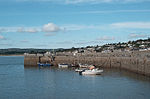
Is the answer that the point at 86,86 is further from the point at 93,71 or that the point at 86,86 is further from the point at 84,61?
the point at 84,61

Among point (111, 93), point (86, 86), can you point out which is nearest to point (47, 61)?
point (86, 86)

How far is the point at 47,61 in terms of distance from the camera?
9025 centimetres

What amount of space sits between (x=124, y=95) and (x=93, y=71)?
23858 mm

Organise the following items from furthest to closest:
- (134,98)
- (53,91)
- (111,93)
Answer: (53,91), (111,93), (134,98)

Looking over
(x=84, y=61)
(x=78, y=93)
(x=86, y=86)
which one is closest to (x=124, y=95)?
(x=78, y=93)

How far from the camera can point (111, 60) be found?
75.8 metres

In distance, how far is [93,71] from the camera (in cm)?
5775

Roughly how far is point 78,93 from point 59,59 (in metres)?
53.0

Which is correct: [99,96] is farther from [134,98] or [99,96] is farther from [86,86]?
[86,86]

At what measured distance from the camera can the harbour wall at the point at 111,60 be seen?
169ft

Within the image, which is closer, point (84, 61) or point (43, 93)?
point (43, 93)

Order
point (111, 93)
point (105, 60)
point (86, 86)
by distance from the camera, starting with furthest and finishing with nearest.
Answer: point (105, 60), point (86, 86), point (111, 93)

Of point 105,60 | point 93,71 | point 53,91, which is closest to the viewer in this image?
point 53,91

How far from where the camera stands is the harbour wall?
51606 millimetres
